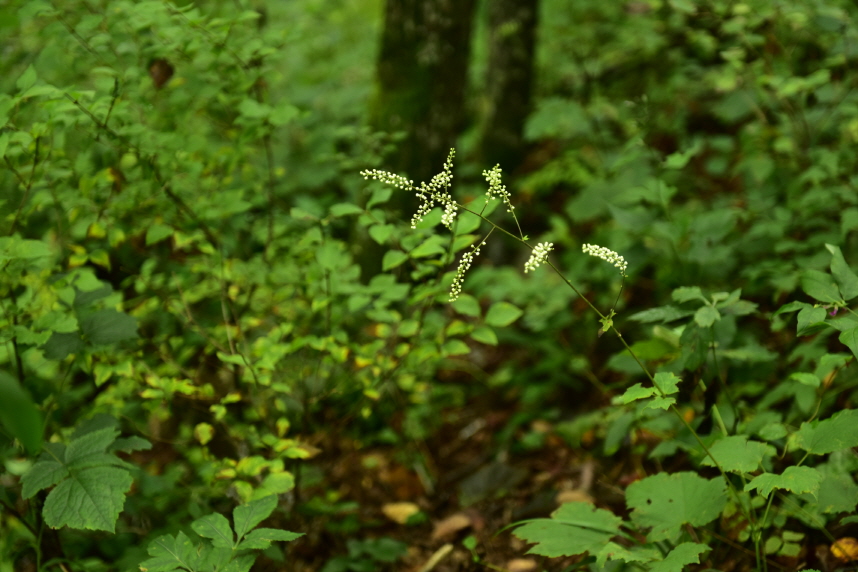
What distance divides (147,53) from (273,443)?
4.86 ft

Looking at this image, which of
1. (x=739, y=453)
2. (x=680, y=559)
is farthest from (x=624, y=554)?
(x=739, y=453)

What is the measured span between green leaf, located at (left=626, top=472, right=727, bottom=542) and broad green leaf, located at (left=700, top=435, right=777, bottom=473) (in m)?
0.19

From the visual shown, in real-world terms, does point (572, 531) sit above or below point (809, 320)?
below

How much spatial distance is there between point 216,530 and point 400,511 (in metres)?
1.13

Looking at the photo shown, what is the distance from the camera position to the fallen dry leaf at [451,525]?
242 cm

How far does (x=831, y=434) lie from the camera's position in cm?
160

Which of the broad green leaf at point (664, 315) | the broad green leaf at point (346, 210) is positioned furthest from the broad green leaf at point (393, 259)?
the broad green leaf at point (664, 315)

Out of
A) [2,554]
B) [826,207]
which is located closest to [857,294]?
[826,207]

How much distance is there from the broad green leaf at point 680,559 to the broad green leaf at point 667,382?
0.40m

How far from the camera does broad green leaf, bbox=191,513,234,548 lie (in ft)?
5.25

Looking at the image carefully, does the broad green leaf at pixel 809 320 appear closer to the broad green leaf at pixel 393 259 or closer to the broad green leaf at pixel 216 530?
the broad green leaf at pixel 393 259

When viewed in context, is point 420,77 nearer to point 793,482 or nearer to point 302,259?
point 302,259

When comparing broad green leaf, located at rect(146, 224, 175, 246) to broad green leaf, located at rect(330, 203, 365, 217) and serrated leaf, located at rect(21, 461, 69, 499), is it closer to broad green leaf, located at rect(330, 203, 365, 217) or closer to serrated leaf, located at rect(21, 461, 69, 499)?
broad green leaf, located at rect(330, 203, 365, 217)

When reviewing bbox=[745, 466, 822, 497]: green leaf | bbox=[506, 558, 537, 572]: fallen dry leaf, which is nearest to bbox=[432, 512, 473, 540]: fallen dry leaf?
bbox=[506, 558, 537, 572]: fallen dry leaf
